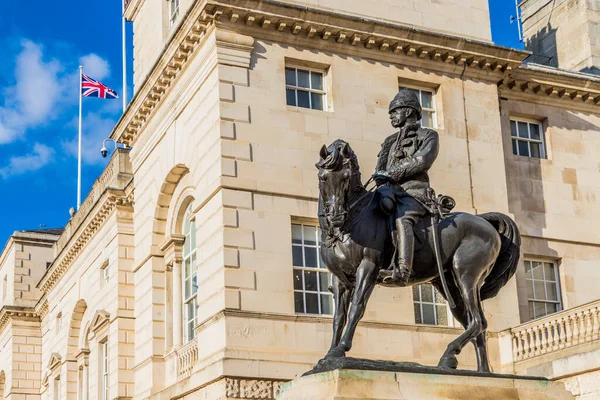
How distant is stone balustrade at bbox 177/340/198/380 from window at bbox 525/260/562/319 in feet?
29.2

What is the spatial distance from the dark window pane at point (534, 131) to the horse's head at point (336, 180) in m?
18.7

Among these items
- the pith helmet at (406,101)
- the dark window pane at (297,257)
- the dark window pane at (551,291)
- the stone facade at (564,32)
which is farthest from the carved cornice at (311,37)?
the pith helmet at (406,101)

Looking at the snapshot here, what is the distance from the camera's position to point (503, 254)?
13.9 metres

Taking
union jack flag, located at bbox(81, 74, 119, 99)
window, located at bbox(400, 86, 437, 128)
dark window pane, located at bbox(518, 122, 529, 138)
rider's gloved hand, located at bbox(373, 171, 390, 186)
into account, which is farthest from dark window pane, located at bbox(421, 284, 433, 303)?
union jack flag, located at bbox(81, 74, 119, 99)

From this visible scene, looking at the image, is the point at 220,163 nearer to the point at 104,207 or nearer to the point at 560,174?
the point at 560,174

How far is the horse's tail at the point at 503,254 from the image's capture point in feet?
A: 45.4

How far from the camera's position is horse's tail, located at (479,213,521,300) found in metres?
13.8

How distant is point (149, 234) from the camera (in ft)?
98.6

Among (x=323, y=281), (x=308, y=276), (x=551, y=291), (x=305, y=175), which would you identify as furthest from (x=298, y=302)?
(x=551, y=291)

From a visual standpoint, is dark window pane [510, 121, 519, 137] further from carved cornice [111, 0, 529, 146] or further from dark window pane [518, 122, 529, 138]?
carved cornice [111, 0, 529, 146]

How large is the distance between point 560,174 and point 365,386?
1956 cm

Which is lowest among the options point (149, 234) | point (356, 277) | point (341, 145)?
point (356, 277)

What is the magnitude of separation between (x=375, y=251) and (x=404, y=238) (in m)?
0.38

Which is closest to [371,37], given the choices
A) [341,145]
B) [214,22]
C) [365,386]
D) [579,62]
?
[214,22]
